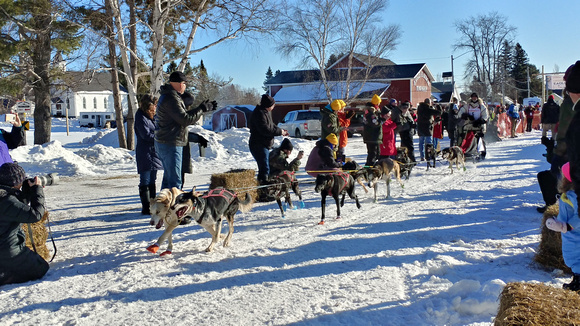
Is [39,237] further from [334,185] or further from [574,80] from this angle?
[574,80]

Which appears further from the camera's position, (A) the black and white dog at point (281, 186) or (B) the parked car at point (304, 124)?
(B) the parked car at point (304, 124)

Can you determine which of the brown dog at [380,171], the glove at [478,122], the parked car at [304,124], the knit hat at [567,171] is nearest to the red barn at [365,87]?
the parked car at [304,124]

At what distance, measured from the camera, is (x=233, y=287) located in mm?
4262

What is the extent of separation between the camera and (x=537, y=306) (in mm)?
2621

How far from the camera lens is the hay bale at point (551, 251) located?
4418mm

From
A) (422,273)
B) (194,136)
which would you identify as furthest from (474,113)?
(422,273)

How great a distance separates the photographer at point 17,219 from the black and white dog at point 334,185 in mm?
3510

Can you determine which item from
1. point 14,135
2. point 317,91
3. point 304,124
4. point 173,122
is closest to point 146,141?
point 173,122

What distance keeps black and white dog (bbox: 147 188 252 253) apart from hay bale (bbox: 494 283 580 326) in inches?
123

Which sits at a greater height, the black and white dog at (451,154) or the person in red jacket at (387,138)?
the person in red jacket at (387,138)

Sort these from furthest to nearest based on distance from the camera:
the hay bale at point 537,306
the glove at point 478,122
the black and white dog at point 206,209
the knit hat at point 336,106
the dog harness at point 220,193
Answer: the glove at point 478,122, the knit hat at point 336,106, the dog harness at point 220,193, the black and white dog at point 206,209, the hay bale at point 537,306

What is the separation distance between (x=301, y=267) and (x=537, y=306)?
98.8 inches

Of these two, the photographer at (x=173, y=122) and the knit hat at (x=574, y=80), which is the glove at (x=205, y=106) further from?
the knit hat at (x=574, y=80)

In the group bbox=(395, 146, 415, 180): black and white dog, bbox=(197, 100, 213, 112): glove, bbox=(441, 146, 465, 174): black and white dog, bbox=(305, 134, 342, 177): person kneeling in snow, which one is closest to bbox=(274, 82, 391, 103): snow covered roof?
bbox=(441, 146, 465, 174): black and white dog
